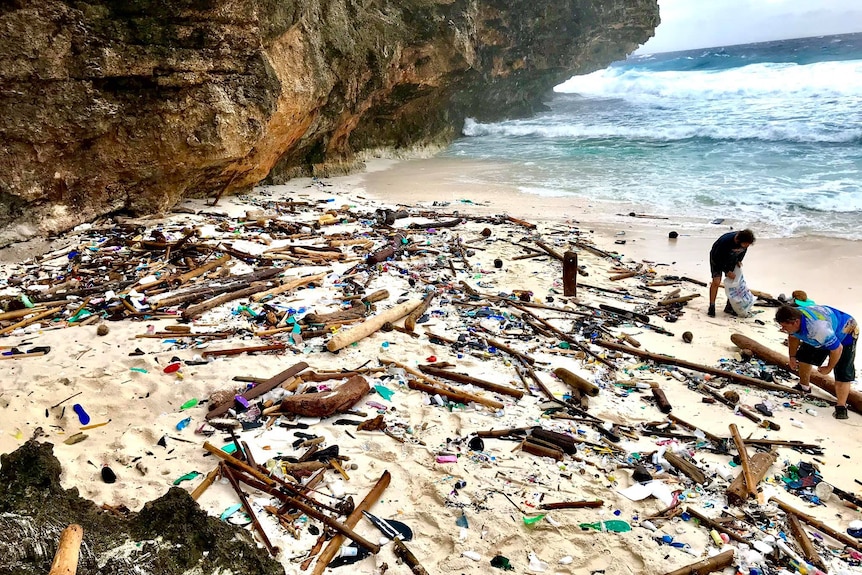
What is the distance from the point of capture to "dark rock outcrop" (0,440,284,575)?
2.50m

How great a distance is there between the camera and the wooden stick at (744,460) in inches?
157

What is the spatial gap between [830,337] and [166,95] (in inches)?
432

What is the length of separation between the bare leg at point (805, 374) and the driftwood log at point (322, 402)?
15.9 ft

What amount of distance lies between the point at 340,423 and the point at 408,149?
66.0 ft

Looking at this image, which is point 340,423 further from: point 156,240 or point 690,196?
point 690,196

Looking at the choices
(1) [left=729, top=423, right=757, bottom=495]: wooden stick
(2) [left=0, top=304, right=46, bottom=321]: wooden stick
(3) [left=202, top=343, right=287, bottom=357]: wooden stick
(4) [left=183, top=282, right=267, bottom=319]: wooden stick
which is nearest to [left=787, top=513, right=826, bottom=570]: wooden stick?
(1) [left=729, top=423, right=757, bottom=495]: wooden stick

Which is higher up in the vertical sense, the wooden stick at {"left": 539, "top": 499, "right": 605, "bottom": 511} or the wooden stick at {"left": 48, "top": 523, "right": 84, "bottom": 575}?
the wooden stick at {"left": 48, "top": 523, "right": 84, "bottom": 575}

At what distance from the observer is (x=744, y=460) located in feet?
14.0

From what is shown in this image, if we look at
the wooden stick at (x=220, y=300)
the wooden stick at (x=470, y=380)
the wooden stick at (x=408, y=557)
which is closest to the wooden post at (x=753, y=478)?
the wooden stick at (x=470, y=380)

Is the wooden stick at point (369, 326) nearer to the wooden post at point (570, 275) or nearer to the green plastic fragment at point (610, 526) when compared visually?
the wooden post at point (570, 275)

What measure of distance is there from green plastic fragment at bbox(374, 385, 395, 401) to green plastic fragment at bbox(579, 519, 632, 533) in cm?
213

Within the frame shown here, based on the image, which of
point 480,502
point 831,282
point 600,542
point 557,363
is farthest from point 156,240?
point 831,282

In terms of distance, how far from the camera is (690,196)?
1445 cm

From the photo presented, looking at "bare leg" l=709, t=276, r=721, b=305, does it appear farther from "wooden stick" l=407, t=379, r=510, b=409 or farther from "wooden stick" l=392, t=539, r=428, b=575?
"wooden stick" l=392, t=539, r=428, b=575
